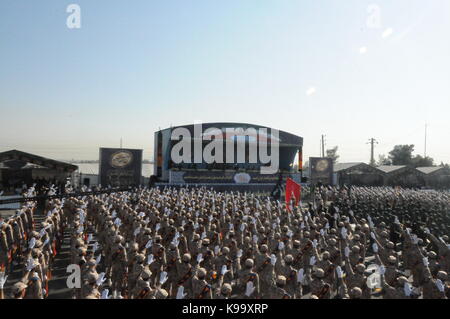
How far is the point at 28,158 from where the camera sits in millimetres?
24891

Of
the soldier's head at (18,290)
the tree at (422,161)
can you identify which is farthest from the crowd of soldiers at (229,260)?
the tree at (422,161)

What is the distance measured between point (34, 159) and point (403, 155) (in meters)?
70.9

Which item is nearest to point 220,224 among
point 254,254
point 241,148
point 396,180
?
point 254,254

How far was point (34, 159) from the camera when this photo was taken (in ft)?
82.1

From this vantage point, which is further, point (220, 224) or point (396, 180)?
point (396, 180)

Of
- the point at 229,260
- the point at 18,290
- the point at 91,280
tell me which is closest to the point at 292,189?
the point at 229,260

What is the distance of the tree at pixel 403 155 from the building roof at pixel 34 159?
222ft

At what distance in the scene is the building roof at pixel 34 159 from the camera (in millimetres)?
24219

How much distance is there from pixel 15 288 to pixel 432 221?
1561 centimetres

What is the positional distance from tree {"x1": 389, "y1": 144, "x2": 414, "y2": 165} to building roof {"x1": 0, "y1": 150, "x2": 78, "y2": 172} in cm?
6761

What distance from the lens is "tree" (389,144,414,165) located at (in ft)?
230

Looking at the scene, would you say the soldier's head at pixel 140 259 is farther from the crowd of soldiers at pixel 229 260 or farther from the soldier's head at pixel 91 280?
the soldier's head at pixel 91 280
